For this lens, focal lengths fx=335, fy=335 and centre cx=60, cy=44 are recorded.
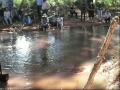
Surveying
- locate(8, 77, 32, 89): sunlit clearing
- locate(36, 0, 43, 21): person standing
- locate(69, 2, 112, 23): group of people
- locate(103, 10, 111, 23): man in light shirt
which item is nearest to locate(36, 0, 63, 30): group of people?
locate(36, 0, 43, 21): person standing

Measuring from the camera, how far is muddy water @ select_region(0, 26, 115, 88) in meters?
10.5

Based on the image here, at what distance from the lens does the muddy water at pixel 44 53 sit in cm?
1050

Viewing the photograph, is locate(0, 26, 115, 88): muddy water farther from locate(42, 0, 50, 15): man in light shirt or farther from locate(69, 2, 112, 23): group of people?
locate(69, 2, 112, 23): group of people

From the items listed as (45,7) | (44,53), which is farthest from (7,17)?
(44,53)

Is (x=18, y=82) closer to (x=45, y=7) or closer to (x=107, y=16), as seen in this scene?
(x=45, y=7)

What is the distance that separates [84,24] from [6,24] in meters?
5.43

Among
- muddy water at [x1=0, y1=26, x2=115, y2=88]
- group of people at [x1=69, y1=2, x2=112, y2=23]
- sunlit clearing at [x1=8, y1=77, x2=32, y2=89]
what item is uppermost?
group of people at [x1=69, y1=2, x2=112, y2=23]

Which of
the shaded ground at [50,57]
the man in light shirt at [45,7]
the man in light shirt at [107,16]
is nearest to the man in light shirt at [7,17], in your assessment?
the shaded ground at [50,57]

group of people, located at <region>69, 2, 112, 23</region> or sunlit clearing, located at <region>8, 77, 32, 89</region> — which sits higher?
group of people, located at <region>69, 2, 112, 23</region>

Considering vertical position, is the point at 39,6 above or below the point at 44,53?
above

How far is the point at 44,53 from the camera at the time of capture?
44.8ft

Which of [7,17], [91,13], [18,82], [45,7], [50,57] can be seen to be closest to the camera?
[18,82]

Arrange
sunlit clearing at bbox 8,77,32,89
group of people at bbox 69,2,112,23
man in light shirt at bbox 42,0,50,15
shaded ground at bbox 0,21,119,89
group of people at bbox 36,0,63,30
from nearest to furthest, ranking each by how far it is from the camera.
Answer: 1. sunlit clearing at bbox 8,77,32,89
2. shaded ground at bbox 0,21,119,89
3. group of people at bbox 36,0,63,30
4. man in light shirt at bbox 42,0,50,15
5. group of people at bbox 69,2,112,23

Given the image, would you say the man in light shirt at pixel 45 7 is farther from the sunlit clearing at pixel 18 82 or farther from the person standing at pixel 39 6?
the sunlit clearing at pixel 18 82
